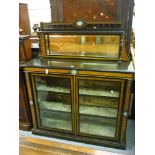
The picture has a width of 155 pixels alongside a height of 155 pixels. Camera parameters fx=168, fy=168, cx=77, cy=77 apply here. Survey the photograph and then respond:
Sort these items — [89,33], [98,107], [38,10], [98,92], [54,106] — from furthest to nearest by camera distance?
[38,10] → [54,106] → [98,107] → [98,92] → [89,33]

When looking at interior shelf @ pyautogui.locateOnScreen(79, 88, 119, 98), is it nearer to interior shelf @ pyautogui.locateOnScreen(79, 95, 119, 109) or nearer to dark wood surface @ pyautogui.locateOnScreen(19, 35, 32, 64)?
interior shelf @ pyautogui.locateOnScreen(79, 95, 119, 109)

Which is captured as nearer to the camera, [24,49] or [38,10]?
[24,49]

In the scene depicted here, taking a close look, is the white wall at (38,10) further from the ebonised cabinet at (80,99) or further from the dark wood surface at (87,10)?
the ebonised cabinet at (80,99)

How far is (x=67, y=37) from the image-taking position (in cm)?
186

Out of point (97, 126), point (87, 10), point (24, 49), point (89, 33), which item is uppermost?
point (87, 10)

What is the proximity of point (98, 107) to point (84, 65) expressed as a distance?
0.54 metres

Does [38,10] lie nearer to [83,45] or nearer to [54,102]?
[83,45]

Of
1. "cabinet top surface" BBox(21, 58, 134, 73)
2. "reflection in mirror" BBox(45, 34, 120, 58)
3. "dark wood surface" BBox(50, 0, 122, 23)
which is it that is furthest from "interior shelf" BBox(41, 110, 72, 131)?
"dark wood surface" BBox(50, 0, 122, 23)

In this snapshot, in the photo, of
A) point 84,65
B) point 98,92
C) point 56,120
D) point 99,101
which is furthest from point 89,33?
point 56,120

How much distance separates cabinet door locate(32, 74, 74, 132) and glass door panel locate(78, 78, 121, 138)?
5.6 inches

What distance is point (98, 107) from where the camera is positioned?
192 cm
